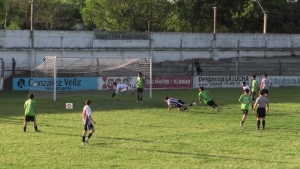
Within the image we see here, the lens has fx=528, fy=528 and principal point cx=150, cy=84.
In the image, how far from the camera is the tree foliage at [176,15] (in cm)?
7131

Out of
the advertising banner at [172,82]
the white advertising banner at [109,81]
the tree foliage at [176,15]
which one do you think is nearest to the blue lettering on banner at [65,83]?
the white advertising banner at [109,81]

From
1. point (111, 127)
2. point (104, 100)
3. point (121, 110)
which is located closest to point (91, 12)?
point (104, 100)

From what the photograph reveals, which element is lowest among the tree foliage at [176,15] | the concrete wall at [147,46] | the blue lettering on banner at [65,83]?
the blue lettering on banner at [65,83]

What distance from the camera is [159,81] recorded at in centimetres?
4444

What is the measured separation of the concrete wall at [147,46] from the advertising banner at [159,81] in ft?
29.6

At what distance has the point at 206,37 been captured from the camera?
60156mm

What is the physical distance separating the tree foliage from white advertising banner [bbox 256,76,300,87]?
21.8 meters

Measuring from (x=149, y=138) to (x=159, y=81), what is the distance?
23.9 m

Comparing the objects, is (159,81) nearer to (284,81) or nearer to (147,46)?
(147,46)

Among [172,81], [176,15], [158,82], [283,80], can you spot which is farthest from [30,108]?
[176,15]

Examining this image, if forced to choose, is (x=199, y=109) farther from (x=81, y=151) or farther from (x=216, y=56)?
(x=216, y=56)

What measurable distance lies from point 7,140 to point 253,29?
5663 centimetres

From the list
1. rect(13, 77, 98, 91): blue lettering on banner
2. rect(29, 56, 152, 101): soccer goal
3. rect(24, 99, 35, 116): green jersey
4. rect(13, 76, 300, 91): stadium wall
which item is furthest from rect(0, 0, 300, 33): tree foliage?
rect(24, 99, 35, 116): green jersey

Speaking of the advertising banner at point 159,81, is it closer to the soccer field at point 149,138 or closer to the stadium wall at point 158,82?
the stadium wall at point 158,82
